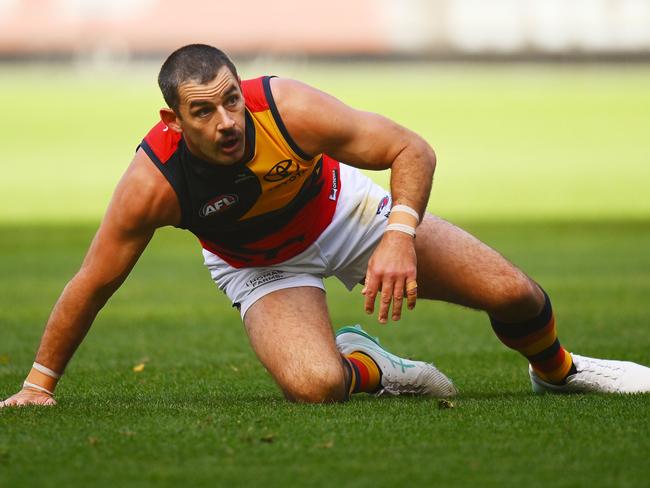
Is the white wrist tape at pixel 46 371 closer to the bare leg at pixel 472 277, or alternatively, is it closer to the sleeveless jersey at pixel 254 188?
the sleeveless jersey at pixel 254 188

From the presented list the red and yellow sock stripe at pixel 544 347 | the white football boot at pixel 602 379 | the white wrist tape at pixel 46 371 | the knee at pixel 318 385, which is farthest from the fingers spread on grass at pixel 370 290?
the white wrist tape at pixel 46 371

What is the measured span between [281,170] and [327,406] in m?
1.13

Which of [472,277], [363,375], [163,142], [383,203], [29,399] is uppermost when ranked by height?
[163,142]

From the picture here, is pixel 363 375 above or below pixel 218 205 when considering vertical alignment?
below

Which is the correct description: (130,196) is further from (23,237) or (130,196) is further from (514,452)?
(23,237)

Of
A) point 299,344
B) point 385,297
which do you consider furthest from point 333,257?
point 385,297

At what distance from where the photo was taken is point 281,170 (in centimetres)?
597

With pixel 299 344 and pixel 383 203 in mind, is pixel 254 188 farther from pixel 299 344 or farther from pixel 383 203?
pixel 383 203

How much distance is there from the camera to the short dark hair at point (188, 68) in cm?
566

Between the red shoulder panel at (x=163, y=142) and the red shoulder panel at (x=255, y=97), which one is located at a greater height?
the red shoulder panel at (x=255, y=97)

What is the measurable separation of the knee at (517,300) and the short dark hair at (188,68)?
1744 mm

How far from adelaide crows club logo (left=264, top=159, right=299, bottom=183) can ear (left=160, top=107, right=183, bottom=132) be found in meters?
0.47

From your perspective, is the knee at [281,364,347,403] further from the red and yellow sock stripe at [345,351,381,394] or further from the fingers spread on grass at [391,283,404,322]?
the fingers spread on grass at [391,283,404,322]

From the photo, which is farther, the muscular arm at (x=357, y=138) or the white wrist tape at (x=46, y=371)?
the white wrist tape at (x=46, y=371)
